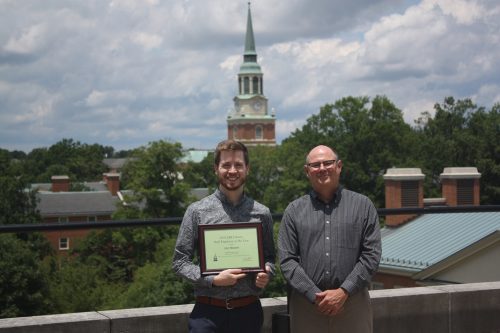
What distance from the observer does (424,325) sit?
6.68 m

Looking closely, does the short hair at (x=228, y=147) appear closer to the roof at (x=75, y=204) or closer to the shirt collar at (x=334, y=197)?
the shirt collar at (x=334, y=197)

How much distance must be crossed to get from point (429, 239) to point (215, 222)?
77.4 feet

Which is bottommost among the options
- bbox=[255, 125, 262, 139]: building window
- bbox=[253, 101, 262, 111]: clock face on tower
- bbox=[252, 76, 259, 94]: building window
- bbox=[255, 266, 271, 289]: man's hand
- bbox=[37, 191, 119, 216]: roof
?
bbox=[37, 191, 119, 216]: roof

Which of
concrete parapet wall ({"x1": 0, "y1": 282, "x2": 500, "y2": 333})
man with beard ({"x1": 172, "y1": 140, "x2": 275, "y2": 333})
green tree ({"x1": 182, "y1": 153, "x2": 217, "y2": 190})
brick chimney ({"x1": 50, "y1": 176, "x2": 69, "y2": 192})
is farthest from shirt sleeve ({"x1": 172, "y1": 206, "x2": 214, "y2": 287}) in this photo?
brick chimney ({"x1": 50, "y1": 176, "x2": 69, "y2": 192})

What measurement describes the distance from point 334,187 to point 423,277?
17.9m

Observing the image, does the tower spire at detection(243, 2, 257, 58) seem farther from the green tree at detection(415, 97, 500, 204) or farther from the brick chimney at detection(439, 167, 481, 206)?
the brick chimney at detection(439, 167, 481, 206)

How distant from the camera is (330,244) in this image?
471 cm

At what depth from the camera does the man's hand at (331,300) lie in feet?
15.1

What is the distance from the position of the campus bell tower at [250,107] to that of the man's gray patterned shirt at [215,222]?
154428 mm

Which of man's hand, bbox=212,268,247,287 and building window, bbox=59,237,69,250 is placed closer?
man's hand, bbox=212,268,247,287

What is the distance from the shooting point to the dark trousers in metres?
4.64

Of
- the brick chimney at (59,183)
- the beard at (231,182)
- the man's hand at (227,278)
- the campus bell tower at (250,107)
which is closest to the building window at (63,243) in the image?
the brick chimney at (59,183)

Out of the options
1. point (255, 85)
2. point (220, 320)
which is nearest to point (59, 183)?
point (220, 320)

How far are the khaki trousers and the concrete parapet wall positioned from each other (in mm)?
953
